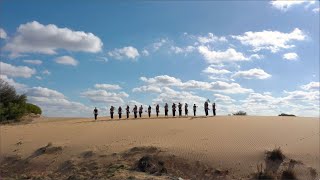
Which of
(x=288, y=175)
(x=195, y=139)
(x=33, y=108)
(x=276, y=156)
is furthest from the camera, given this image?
(x=33, y=108)

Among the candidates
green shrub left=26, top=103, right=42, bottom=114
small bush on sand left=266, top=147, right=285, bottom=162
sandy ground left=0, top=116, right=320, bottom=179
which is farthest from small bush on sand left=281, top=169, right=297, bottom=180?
green shrub left=26, top=103, right=42, bottom=114

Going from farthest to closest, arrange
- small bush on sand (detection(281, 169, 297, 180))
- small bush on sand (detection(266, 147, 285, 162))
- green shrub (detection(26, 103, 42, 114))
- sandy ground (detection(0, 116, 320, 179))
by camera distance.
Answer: green shrub (detection(26, 103, 42, 114)) → sandy ground (detection(0, 116, 320, 179)) → small bush on sand (detection(266, 147, 285, 162)) → small bush on sand (detection(281, 169, 297, 180))

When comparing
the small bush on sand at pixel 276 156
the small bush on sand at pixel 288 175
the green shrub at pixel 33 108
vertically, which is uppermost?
the green shrub at pixel 33 108

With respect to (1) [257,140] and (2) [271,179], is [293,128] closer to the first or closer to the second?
(1) [257,140]

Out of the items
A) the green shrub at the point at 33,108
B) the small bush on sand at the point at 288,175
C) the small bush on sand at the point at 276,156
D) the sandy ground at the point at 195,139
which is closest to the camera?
the small bush on sand at the point at 288,175

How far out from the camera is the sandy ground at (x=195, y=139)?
17812mm

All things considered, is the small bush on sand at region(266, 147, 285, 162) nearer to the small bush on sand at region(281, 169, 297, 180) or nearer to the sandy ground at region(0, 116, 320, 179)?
the sandy ground at region(0, 116, 320, 179)

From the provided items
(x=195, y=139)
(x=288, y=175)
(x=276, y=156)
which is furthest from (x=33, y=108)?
(x=288, y=175)

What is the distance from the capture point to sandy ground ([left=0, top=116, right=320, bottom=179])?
17812 mm

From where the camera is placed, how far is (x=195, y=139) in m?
20.5

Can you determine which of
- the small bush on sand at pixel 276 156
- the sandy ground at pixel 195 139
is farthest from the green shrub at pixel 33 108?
the small bush on sand at pixel 276 156

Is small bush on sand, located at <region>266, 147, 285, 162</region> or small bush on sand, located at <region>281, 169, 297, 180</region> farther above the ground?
small bush on sand, located at <region>266, 147, 285, 162</region>

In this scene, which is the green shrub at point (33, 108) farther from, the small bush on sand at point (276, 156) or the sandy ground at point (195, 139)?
the small bush on sand at point (276, 156)

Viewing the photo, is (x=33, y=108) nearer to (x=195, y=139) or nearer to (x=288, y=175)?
(x=195, y=139)
